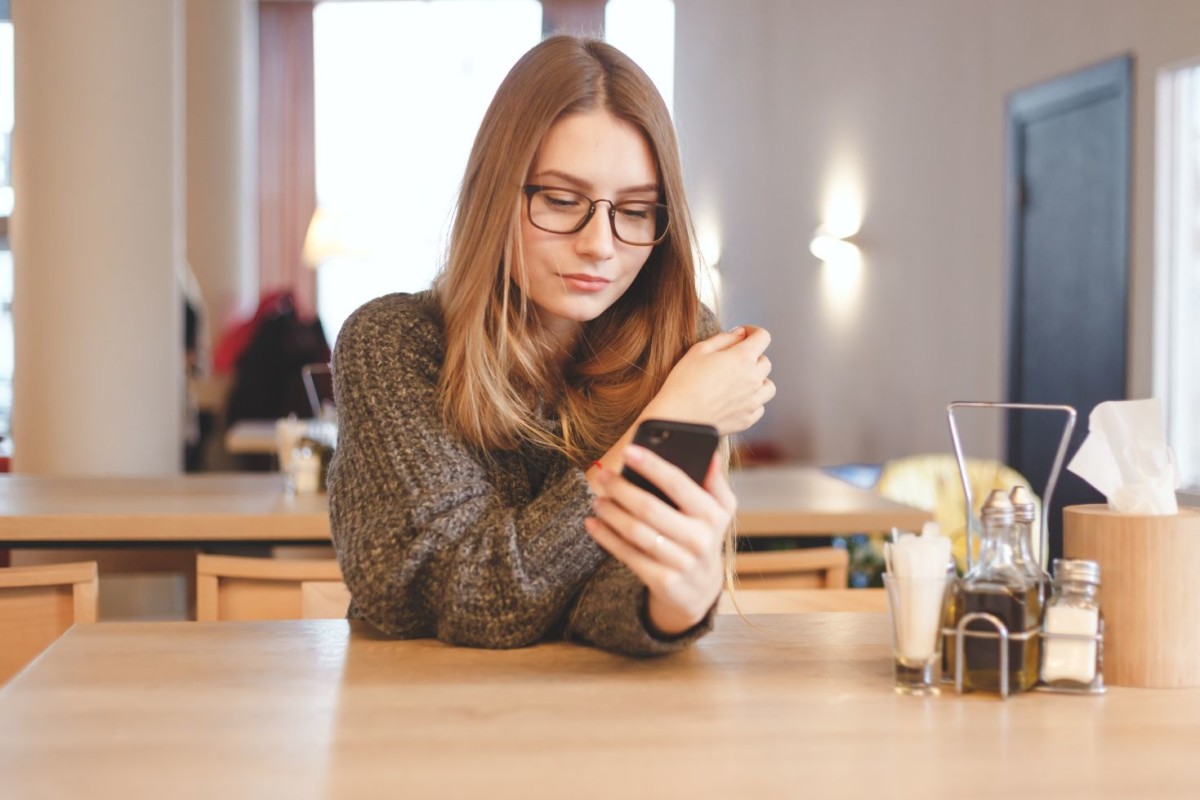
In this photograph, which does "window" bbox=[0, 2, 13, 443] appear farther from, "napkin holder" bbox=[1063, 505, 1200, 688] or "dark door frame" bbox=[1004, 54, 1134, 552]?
"napkin holder" bbox=[1063, 505, 1200, 688]

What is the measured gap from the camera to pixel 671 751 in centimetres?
105

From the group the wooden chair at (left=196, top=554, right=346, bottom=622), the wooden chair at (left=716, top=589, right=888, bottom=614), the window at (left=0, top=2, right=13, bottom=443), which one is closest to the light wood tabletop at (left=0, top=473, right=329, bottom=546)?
the wooden chair at (left=196, top=554, right=346, bottom=622)

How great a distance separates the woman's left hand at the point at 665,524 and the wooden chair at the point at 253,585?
95cm

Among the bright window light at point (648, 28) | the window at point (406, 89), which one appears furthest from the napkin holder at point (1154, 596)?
the window at point (406, 89)

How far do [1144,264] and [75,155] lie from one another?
358cm

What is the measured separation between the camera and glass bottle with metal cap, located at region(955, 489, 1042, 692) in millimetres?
1220

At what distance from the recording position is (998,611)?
1226 mm

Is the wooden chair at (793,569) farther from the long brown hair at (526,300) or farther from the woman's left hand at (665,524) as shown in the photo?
the woman's left hand at (665,524)

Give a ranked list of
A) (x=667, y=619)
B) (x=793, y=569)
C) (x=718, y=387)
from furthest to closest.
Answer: (x=793, y=569) < (x=718, y=387) < (x=667, y=619)

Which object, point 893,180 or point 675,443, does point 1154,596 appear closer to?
point 675,443

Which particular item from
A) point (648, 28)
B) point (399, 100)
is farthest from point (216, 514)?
point (648, 28)

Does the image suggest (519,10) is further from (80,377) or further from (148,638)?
(148,638)

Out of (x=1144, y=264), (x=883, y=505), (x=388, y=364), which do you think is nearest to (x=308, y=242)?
(x=1144, y=264)

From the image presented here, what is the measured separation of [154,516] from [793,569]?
125cm
